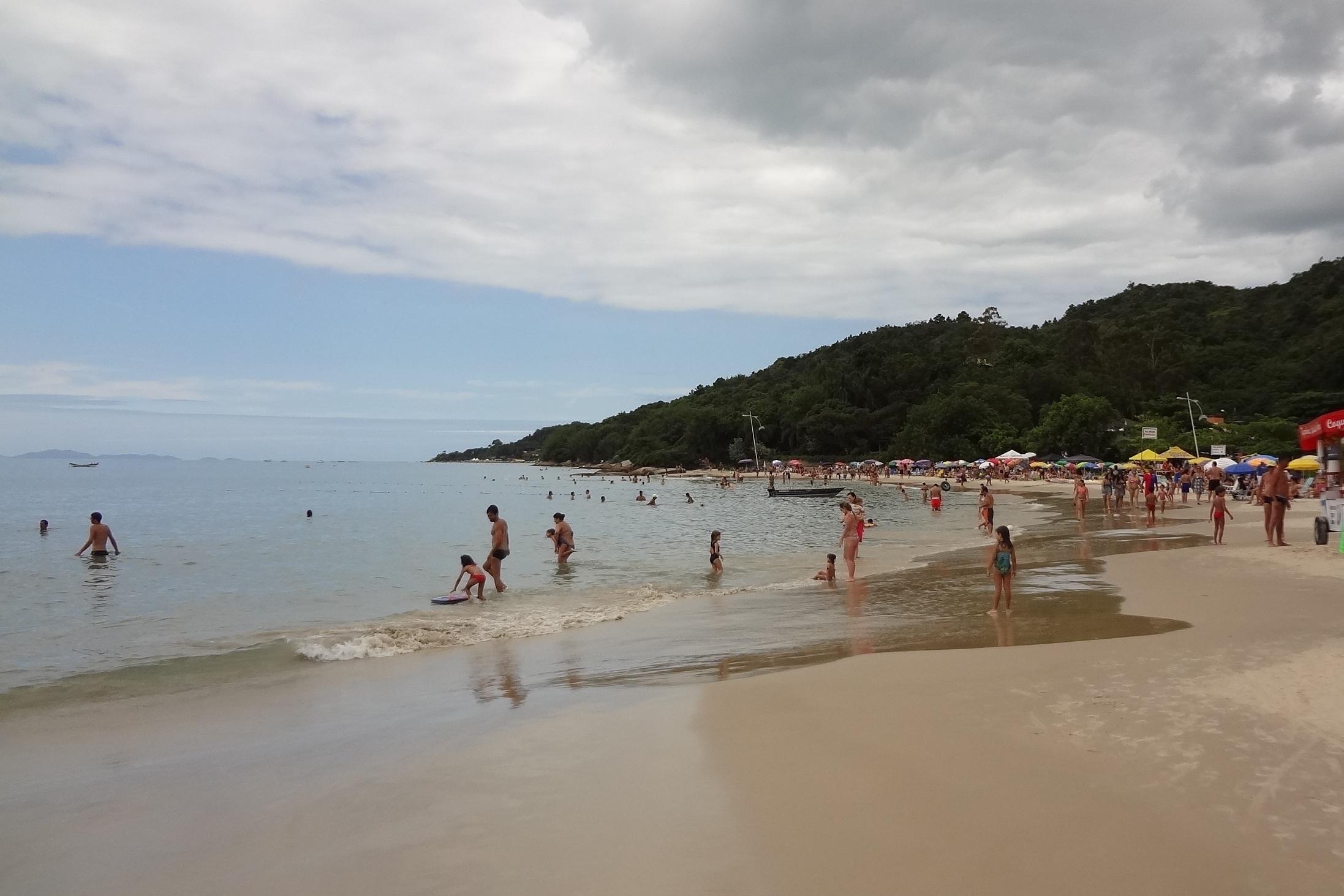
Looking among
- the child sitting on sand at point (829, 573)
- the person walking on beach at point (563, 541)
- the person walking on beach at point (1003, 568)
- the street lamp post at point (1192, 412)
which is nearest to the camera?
the person walking on beach at point (1003, 568)

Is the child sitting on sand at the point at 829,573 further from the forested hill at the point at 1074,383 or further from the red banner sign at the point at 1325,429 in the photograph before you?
the forested hill at the point at 1074,383

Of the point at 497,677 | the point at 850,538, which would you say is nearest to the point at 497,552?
the point at 850,538

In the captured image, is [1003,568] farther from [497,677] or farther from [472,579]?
[472,579]

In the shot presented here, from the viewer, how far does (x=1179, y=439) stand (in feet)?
193

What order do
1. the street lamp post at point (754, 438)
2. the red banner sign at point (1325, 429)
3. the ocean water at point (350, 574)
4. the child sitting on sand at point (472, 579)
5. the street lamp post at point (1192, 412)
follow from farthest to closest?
the street lamp post at point (754, 438) → the street lamp post at point (1192, 412) → the red banner sign at point (1325, 429) → the child sitting on sand at point (472, 579) → the ocean water at point (350, 574)

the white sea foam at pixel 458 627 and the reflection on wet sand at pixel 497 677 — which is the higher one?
the reflection on wet sand at pixel 497 677

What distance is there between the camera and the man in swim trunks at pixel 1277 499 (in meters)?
16.5

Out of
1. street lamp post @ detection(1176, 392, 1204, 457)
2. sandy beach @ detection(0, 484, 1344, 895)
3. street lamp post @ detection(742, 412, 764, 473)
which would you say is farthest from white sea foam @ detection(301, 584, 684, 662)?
street lamp post @ detection(742, 412, 764, 473)

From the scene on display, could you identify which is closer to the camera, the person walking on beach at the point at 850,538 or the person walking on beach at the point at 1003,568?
the person walking on beach at the point at 1003,568

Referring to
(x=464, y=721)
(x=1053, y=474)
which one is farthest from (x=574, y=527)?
(x=1053, y=474)

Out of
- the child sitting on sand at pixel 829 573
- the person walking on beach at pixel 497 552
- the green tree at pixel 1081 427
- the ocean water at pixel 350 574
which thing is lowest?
the ocean water at pixel 350 574

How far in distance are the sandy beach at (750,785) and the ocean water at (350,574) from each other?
323cm

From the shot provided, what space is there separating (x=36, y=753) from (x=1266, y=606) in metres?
12.4

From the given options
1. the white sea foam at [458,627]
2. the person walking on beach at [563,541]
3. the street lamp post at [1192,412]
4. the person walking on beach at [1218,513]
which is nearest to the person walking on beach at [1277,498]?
the person walking on beach at [1218,513]
